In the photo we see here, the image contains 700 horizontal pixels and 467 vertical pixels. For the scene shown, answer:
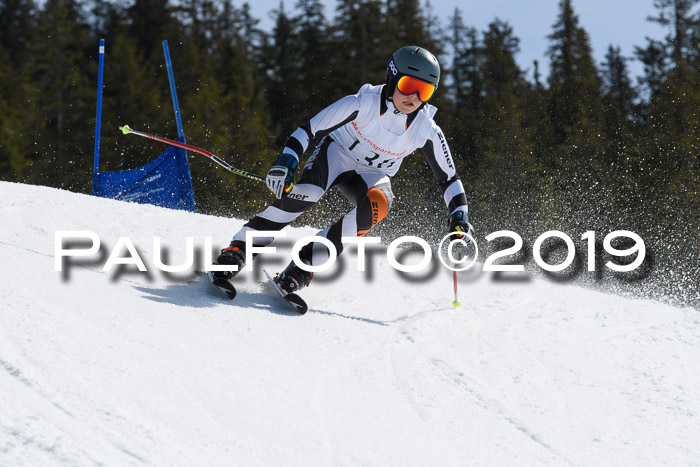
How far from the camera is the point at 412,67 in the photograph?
4.16 m

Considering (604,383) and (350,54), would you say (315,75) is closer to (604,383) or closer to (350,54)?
(350,54)

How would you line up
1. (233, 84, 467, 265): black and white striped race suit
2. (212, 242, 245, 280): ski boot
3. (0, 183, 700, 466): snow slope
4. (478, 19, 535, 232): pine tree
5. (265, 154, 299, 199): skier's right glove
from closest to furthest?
1. (0, 183, 700, 466): snow slope
2. (265, 154, 299, 199): skier's right glove
3. (212, 242, 245, 280): ski boot
4. (233, 84, 467, 265): black and white striped race suit
5. (478, 19, 535, 232): pine tree

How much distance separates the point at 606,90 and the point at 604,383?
3303 centimetres

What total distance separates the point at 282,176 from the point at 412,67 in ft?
3.59

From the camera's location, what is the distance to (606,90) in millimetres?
33281

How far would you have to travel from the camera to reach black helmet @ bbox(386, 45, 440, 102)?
4.16m

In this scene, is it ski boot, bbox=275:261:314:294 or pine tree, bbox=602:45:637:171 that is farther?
pine tree, bbox=602:45:637:171

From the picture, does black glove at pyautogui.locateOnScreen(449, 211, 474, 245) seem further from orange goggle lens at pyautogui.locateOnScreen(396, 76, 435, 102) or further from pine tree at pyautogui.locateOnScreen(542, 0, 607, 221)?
pine tree at pyautogui.locateOnScreen(542, 0, 607, 221)

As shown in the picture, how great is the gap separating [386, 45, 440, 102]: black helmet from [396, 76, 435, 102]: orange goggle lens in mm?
21

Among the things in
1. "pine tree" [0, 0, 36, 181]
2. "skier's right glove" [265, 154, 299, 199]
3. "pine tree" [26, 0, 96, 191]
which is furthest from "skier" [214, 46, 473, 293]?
"pine tree" [0, 0, 36, 181]

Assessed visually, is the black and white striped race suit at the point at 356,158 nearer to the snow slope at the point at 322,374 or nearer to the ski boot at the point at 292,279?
the ski boot at the point at 292,279

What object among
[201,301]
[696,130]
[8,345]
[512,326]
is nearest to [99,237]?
[201,301]

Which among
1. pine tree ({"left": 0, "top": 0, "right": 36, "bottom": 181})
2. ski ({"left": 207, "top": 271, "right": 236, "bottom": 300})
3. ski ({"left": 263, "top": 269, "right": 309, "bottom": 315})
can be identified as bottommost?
ski ({"left": 263, "top": 269, "right": 309, "bottom": 315})

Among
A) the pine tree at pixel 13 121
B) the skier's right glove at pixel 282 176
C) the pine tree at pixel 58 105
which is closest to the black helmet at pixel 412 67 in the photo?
the skier's right glove at pixel 282 176
